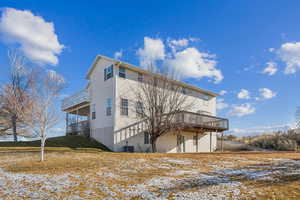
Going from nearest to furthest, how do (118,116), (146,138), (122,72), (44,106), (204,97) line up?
1. (44,106)
2. (118,116)
3. (122,72)
4. (146,138)
5. (204,97)

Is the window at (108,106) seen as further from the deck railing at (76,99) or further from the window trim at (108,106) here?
the deck railing at (76,99)

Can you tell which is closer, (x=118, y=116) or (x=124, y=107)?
(x=118, y=116)

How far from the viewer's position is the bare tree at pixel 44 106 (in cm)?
881

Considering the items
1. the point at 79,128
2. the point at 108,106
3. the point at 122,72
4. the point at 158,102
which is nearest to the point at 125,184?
the point at 158,102

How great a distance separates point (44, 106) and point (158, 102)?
9.93m

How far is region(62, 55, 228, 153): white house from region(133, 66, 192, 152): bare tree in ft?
2.20

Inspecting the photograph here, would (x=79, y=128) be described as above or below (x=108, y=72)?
below

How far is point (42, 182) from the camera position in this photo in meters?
5.48

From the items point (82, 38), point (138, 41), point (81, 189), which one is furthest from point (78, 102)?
point (81, 189)

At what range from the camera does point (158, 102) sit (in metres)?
17.1

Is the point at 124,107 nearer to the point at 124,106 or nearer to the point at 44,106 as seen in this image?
the point at 124,106

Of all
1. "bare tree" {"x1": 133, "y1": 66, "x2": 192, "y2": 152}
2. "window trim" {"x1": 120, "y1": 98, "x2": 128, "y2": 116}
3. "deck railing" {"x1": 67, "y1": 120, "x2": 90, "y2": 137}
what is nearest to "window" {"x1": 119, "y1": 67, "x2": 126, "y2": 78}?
"bare tree" {"x1": 133, "y1": 66, "x2": 192, "y2": 152}

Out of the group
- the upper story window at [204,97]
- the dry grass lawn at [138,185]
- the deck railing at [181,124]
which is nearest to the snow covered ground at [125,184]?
the dry grass lawn at [138,185]

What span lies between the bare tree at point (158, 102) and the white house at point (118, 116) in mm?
671
